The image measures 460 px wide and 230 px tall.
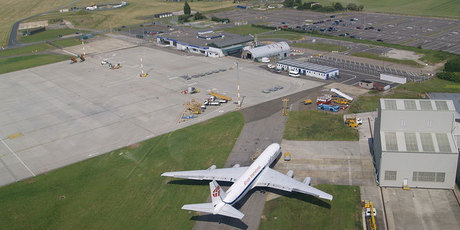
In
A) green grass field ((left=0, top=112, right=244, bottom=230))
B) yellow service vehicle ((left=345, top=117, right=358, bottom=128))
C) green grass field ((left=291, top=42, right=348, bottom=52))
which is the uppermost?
green grass field ((left=291, top=42, right=348, bottom=52))

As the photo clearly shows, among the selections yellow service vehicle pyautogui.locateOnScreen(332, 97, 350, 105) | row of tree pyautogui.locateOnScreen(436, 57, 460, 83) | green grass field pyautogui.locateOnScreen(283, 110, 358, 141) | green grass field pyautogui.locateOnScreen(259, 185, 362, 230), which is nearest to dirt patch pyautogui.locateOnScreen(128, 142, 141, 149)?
green grass field pyautogui.locateOnScreen(283, 110, 358, 141)

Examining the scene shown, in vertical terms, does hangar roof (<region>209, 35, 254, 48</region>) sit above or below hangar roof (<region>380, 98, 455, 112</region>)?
above

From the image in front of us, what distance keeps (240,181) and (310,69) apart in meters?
82.3

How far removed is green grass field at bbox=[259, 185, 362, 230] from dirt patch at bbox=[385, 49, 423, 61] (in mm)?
106763

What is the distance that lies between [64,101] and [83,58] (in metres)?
58.2

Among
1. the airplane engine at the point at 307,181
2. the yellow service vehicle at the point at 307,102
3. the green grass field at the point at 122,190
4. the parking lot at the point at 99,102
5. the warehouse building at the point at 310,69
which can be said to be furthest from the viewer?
the warehouse building at the point at 310,69

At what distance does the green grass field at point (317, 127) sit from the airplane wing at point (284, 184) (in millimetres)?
21428

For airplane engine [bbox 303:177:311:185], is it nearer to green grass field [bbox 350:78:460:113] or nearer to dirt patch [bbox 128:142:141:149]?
green grass field [bbox 350:78:460:113]

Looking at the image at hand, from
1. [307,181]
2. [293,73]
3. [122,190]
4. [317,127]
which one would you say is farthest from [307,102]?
[122,190]

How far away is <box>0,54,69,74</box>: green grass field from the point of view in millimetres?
169675

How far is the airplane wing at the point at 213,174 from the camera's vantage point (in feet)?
238

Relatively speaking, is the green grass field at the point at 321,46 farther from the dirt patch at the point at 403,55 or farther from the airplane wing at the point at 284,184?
the airplane wing at the point at 284,184

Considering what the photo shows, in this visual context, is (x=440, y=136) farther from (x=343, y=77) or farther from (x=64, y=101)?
(x=64, y=101)

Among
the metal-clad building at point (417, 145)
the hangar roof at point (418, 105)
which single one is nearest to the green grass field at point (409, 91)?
the hangar roof at point (418, 105)
